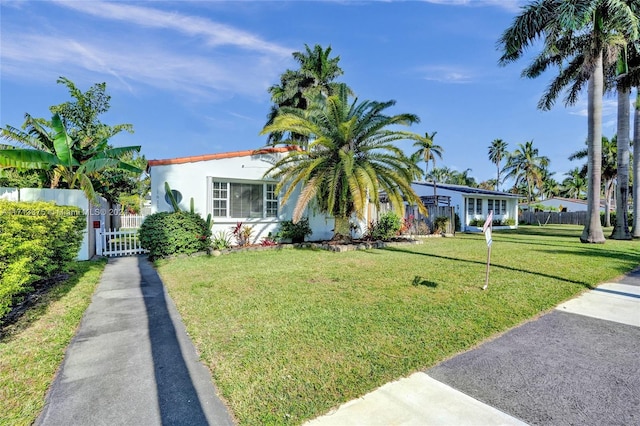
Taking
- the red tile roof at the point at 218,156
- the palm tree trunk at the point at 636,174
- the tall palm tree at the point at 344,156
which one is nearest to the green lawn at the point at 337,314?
the tall palm tree at the point at 344,156

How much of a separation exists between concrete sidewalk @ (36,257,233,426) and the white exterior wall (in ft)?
21.8

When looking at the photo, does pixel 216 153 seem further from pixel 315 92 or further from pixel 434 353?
pixel 315 92

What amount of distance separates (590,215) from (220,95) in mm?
21796

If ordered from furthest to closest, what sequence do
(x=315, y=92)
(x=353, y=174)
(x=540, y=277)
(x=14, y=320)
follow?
(x=315, y=92) < (x=353, y=174) < (x=540, y=277) < (x=14, y=320)

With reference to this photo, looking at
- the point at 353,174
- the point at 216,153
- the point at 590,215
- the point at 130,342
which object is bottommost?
the point at 130,342

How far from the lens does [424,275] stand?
7.57 meters

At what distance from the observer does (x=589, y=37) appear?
14.9 m

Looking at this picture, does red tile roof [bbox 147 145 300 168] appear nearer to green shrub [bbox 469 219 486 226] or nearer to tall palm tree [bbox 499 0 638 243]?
tall palm tree [bbox 499 0 638 243]

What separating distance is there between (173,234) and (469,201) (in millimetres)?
24538

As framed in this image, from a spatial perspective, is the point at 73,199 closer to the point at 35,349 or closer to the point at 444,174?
the point at 35,349

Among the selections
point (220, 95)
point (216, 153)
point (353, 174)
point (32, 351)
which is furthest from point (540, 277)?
point (220, 95)

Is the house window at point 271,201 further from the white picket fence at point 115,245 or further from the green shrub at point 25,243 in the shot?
the green shrub at point 25,243

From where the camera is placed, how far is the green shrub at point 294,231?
13.1m

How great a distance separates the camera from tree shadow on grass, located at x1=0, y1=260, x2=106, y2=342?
14.4 feet
